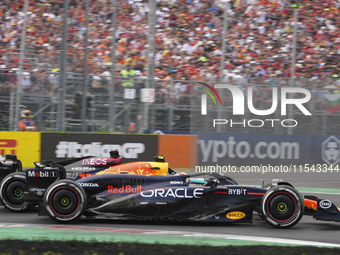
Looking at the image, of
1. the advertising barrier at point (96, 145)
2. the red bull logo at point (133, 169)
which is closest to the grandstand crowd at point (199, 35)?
the advertising barrier at point (96, 145)

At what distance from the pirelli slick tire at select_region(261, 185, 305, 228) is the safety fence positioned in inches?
257

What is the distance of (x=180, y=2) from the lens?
1873 centimetres

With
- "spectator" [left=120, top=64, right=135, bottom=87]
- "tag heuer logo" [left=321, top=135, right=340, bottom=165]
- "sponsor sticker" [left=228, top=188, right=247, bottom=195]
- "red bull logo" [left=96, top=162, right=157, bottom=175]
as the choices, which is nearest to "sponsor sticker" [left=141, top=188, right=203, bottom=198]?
"sponsor sticker" [left=228, top=188, right=247, bottom=195]

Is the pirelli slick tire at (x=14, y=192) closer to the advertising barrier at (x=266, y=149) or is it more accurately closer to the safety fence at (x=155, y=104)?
the safety fence at (x=155, y=104)

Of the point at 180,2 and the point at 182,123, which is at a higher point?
the point at 180,2

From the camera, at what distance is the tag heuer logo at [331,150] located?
13.0m

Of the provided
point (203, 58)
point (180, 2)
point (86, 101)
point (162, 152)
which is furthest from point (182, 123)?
point (180, 2)

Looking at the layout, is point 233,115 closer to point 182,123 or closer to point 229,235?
point 182,123

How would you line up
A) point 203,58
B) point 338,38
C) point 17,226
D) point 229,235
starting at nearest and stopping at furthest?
point 229,235
point 17,226
point 203,58
point 338,38

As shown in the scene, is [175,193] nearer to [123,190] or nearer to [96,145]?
[123,190]

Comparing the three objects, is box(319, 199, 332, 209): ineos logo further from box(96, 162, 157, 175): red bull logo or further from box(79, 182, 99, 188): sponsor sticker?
box(79, 182, 99, 188): sponsor sticker

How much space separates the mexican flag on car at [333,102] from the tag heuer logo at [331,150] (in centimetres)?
77

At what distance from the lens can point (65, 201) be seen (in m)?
6.10

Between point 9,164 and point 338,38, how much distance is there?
14.7 meters
